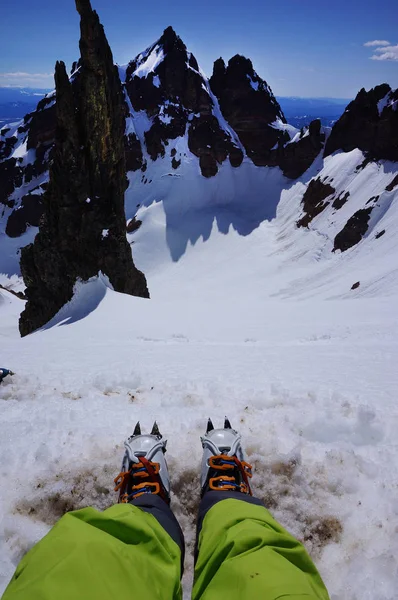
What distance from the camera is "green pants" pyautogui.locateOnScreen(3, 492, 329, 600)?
1647 millimetres

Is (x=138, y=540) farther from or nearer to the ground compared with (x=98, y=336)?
farther from the ground

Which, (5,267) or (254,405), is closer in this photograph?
(254,405)

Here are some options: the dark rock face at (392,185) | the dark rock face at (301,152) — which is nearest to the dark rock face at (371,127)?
the dark rock face at (301,152)

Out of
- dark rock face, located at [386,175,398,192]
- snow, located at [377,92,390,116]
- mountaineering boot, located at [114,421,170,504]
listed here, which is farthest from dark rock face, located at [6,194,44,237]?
mountaineering boot, located at [114,421,170,504]

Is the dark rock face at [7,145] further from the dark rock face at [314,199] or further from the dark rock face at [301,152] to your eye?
the dark rock face at [314,199]

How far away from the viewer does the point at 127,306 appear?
16.1 m

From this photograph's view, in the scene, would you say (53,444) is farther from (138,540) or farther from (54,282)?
(54,282)

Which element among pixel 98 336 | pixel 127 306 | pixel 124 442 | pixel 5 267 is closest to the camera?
pixel 124 442

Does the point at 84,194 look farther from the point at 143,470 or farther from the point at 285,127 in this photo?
the point at 285,127

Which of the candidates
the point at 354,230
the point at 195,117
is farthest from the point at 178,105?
the point at 354,230

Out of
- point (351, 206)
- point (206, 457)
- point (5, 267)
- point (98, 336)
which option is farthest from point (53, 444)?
point (5, 267)

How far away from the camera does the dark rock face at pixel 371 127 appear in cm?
4391

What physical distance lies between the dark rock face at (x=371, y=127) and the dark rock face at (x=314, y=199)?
619cm

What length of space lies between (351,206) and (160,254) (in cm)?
2630
